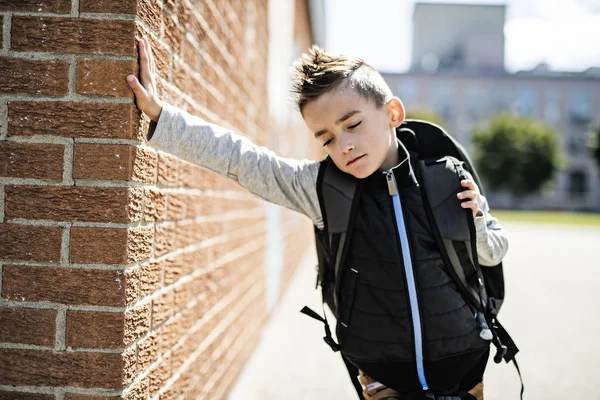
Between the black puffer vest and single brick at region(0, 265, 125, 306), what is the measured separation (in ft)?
2.70

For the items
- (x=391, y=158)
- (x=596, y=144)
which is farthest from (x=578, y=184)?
(x=391, y=158)

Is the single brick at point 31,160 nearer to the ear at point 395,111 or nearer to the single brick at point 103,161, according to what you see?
the single brick at point 103,161

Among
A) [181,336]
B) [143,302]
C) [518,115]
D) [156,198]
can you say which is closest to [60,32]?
[156,198]

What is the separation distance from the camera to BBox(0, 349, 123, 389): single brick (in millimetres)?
1625

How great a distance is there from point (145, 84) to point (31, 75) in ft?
1.04

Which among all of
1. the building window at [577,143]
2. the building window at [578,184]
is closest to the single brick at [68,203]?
the building window at [578,184]

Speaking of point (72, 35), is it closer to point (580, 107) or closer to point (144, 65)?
point (144, 65)

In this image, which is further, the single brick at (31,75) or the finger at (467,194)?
the finger at (467,194)

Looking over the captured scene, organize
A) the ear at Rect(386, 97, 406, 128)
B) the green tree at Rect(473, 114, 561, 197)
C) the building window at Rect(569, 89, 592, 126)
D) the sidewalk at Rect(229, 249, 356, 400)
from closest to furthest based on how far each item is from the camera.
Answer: the ear at Rect(386, 97, 406, 128), the sidewalk at Rect(229, 249, 356, 400), the green tree at Rect(473, 114, 561, 197), the building window at Rect(569, 89, 592, 126)

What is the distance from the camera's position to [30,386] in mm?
1622

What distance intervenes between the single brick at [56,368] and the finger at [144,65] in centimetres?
82

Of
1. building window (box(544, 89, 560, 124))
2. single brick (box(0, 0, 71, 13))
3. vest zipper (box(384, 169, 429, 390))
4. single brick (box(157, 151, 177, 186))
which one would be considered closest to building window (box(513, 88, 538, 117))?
building window (box(544, 89, 560, 124))

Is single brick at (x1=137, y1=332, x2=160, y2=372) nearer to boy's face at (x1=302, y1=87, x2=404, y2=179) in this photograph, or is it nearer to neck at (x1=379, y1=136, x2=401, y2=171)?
boy's face at (x1=302, y1=87, x2=404, y2=179)

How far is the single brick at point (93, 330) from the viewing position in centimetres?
163
